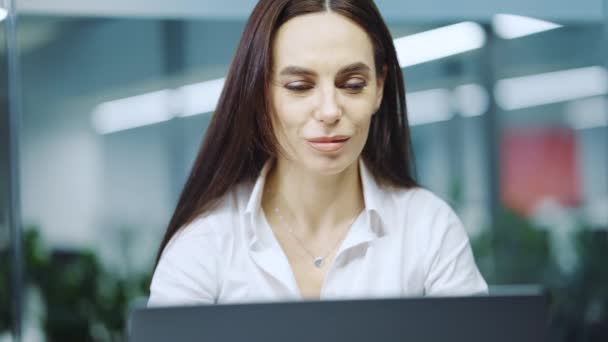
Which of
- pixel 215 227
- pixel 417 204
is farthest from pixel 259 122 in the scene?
pixel 417 204

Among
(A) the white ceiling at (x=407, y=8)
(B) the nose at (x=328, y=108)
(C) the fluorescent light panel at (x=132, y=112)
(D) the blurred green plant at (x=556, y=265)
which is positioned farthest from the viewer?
(D) the blurred green plant at (x=556, y=265)

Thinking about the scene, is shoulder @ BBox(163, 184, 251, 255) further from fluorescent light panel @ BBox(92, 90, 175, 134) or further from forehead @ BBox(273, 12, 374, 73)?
fluorescent light panel @ BBox(92, 90, 175, 134)

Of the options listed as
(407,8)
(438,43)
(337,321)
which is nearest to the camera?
(337,321)

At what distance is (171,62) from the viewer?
13.0 ft

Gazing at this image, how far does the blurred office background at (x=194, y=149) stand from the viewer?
3713 millimetres

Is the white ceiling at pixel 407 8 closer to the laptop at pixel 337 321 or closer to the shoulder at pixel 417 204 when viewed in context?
the shoulder at pixel 417 204

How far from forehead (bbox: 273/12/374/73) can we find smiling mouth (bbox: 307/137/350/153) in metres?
0.13

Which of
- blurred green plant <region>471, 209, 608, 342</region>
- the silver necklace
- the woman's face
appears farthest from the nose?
blurred green plant <region>471, 209, 608, 342</region>

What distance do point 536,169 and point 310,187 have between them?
2828 millimetres

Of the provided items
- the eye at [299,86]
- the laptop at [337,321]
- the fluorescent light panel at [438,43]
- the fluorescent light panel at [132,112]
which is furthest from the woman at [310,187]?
the fluorescent light panel at [132,112]

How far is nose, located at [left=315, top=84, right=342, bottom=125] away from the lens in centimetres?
138

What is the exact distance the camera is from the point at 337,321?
768mm

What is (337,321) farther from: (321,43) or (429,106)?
(429,106)

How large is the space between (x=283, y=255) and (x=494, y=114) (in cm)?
290
